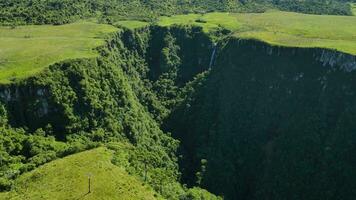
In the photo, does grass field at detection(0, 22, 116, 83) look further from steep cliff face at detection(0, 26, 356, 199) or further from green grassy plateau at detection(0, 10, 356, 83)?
steep cliff face at detection(0, 26, 356, 199)

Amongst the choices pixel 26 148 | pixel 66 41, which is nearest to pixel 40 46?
pixel 66 41

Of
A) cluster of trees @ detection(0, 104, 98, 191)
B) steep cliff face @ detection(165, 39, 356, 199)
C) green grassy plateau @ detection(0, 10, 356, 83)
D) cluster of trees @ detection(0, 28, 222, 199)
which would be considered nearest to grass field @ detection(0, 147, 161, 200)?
cluster of trees @ detection(0, 104, 98, 191)

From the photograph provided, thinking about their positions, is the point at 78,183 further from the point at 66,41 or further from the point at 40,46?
the point at 66,41

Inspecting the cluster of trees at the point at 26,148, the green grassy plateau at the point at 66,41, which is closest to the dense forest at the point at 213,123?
the cluster of trees at the point at 26,148

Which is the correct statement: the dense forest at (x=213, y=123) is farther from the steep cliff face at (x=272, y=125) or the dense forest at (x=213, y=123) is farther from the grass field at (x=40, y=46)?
the grass field at (x=40, y=46)

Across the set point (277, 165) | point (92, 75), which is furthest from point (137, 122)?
point (277, 165)

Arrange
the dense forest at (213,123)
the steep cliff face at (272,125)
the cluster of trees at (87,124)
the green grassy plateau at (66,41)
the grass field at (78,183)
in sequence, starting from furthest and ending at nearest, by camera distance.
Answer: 1. the green grassy plateau at (66,41)
2. the steep cliff face at (272,125)
3. the dense forest at (213,123)
4. the cluster of trees at (87,124)
5. the grass field at (78,183)
